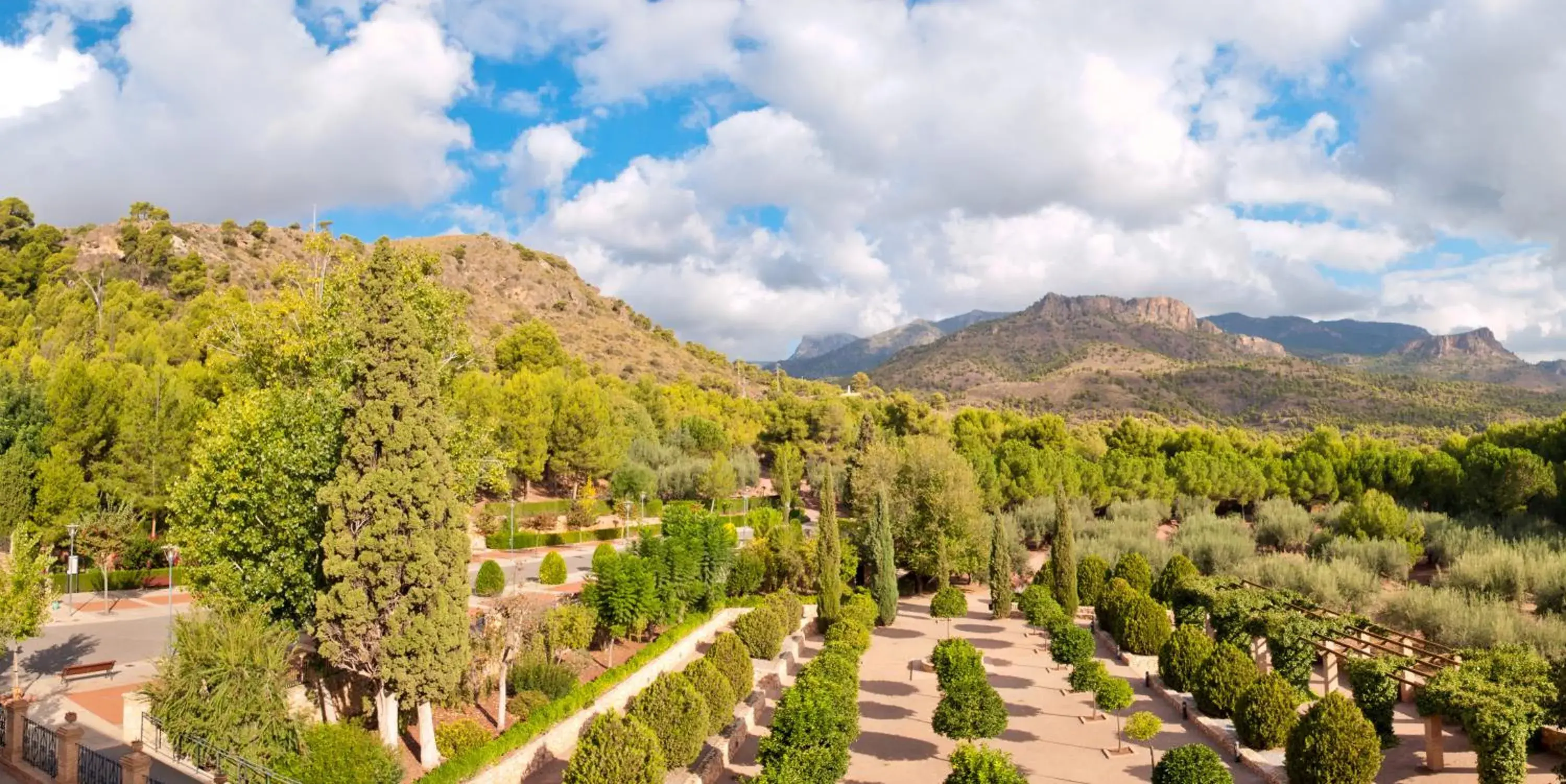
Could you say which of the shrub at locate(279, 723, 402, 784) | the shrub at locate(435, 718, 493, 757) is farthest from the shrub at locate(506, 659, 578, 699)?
the shrub at locate(279, 723, 402, 784)

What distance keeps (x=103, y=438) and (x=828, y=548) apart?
26.9 m

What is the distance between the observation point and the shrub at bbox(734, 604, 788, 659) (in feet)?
79.3

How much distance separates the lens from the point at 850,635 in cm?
2436

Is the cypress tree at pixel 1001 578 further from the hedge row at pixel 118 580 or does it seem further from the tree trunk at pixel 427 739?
the hedge row at pixel 118 580

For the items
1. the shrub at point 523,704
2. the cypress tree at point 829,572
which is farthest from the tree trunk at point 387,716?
the cypress tree at point 829,572

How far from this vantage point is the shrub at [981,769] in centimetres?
1191

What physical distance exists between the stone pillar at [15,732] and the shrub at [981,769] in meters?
13.8

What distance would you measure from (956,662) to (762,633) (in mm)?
7507

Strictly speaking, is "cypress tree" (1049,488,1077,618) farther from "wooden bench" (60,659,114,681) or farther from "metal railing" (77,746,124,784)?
"wooden bench" (60,659,114,681)

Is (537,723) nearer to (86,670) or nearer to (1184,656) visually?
(86,670)

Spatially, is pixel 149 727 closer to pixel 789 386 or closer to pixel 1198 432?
pixel 1198 432

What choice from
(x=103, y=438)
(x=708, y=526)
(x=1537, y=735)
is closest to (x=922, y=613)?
(x=708, y=526)

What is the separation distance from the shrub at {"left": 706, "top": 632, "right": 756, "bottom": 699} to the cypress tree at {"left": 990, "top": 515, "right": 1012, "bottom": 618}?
50.4 feet

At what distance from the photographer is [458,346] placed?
74.3 ft
